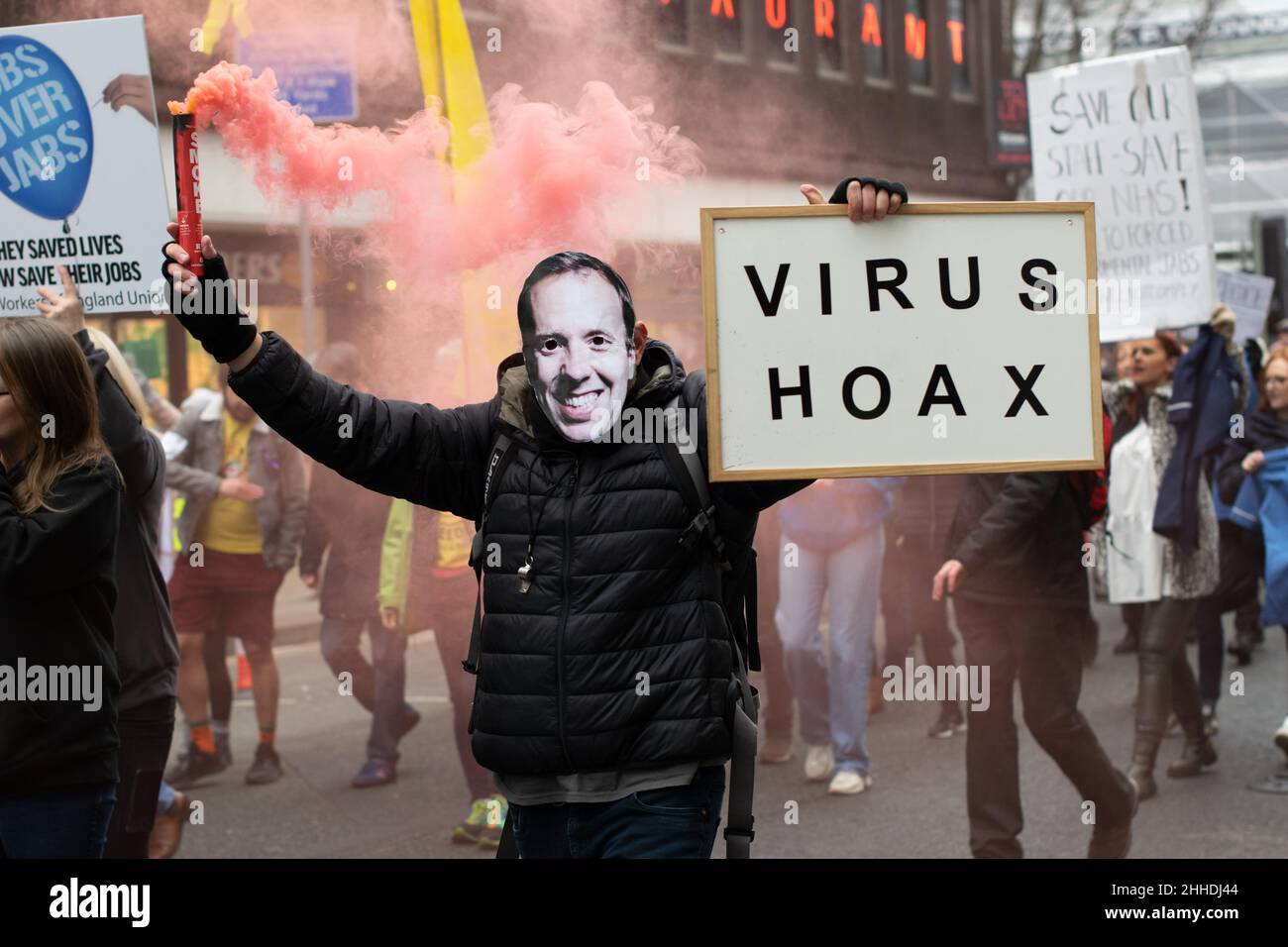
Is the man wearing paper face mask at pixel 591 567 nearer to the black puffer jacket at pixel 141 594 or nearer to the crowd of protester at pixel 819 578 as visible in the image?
the crowd of protester at pixel 819 578

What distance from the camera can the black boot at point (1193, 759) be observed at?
640cm

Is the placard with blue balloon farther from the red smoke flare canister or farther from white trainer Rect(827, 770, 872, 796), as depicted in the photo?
white trainer Rect(827, 770, 872, 796)

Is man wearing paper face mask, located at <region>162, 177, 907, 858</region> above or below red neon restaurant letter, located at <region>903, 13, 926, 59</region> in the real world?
below

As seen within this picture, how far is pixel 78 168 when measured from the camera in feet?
13.6

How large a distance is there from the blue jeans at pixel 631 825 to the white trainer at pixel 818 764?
352 cm

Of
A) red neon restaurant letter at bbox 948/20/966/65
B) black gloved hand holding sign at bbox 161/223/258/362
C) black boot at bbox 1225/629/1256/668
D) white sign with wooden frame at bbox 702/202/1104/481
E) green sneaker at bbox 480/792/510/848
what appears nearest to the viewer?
black gloved hand holding sign at bbox 161/223/258/362

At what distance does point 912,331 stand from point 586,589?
0.81 m

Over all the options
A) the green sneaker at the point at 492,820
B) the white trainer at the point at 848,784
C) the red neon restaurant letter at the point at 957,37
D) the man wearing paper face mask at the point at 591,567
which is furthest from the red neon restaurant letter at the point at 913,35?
the man wearing paper face mask at the point at 591,567

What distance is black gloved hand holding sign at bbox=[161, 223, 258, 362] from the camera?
9.20 feet

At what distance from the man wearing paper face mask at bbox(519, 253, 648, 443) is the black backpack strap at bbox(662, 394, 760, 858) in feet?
0.48

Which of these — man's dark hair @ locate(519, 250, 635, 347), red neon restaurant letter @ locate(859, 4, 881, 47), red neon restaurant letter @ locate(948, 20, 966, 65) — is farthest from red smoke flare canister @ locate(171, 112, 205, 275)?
red neon restaurant letter @ locate(948, 20, 966, 65)

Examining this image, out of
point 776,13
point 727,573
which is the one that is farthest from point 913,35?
point 727,573

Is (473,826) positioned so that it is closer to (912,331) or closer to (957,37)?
(912,331)

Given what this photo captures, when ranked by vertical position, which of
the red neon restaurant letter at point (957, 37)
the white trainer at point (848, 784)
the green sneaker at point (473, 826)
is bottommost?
the white trainer at point (848, 784)
